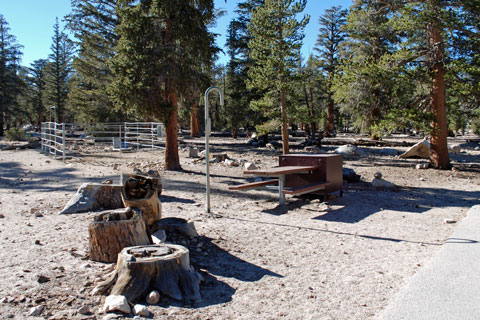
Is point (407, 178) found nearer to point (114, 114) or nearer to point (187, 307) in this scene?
point (187, 307)

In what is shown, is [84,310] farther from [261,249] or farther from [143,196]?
[261,249]

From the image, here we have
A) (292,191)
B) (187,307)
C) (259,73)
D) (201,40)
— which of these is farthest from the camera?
(259,73)

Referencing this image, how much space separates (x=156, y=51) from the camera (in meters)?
11.8

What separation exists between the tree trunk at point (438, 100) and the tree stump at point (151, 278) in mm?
11385

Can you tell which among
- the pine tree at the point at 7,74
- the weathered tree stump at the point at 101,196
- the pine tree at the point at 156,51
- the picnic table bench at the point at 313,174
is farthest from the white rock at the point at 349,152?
the pine tree at the point at 7,74

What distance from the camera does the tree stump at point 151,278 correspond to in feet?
10.8

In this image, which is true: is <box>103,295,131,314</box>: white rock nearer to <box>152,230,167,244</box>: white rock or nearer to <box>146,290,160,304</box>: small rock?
<box>146,290,160,304</box>: small rock

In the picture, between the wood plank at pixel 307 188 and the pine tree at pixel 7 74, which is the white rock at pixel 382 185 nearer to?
the wood plank at pixel 307 188

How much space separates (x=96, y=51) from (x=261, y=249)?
24.4 m

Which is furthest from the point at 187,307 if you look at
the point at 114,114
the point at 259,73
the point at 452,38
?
the point at 114,114

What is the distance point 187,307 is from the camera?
10.6 feet

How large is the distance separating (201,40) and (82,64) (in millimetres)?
16419

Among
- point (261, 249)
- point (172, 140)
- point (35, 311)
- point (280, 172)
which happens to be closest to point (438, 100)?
point (280, 172)

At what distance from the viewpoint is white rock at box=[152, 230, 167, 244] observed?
4685mm
